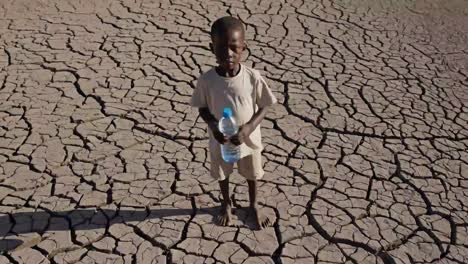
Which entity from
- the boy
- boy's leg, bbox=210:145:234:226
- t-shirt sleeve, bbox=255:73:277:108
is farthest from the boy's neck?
boy's leg, bbox=210:145:234:226

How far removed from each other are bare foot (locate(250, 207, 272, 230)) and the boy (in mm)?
453

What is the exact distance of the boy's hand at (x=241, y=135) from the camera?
2566mm

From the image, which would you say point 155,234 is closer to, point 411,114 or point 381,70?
point 411,114

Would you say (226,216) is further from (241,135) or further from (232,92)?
(232,92)

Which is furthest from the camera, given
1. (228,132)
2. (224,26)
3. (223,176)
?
(223,176)

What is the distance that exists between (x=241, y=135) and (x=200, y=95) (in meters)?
0.28

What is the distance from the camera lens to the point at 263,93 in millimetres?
2678

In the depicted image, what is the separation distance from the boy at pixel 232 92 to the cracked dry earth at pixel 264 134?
25.6 inches

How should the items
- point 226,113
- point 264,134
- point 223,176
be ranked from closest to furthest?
point 226,113
point 223,176
point 264,134

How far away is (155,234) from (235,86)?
1031 millimetres

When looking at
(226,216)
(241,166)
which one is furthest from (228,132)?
(226,216)

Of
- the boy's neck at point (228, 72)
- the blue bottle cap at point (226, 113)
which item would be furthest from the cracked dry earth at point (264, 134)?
the boy's neck at point (228, 72)

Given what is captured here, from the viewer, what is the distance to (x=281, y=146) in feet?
12.5

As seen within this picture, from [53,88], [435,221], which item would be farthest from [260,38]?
[435,221]
